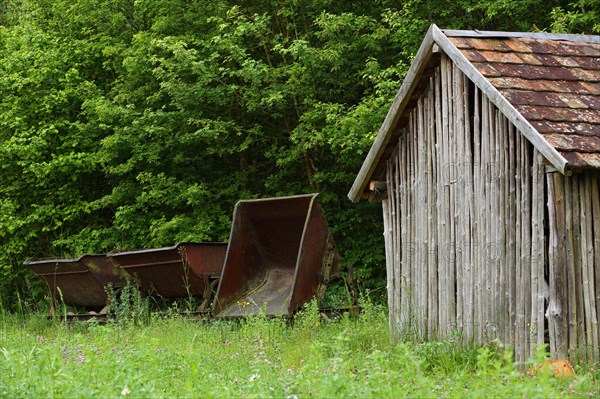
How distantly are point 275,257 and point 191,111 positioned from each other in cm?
557

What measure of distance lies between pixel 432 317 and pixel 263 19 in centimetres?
1011

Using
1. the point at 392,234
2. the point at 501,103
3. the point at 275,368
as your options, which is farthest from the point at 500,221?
the point at 275,368

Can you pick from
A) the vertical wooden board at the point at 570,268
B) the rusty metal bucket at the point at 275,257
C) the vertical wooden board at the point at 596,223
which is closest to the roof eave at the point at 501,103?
the vertical wooden board at the point at 570,268

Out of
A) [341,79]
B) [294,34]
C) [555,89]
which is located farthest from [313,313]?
[294,34]

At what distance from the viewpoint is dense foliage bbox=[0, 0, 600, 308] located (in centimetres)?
1836

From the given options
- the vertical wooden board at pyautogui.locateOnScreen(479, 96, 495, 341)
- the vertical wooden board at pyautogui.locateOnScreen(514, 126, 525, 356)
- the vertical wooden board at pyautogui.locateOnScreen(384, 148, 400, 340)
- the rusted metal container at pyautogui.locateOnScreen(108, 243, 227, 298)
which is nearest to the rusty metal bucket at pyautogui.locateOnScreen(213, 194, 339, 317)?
the rusted metal container at pyautogui.locateOnScreen(108, 243, 227, 298)

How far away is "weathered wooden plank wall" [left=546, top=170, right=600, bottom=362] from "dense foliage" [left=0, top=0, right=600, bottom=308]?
24.7 feet

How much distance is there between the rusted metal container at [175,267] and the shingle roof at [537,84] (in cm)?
486

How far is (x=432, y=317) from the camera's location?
10.7m

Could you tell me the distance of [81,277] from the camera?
17.9 m

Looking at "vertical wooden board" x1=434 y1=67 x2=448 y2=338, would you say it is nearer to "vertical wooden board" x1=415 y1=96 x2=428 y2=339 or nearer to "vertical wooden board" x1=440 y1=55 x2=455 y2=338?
"vertical wooden board" x1=440 y1=55 x2=455 y2=338

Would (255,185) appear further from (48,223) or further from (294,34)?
(48,223)

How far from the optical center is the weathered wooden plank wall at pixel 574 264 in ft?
28.8

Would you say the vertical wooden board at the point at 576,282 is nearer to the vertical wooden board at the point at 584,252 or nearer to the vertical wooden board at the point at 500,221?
the vertical wooden board at the point at 584,252
